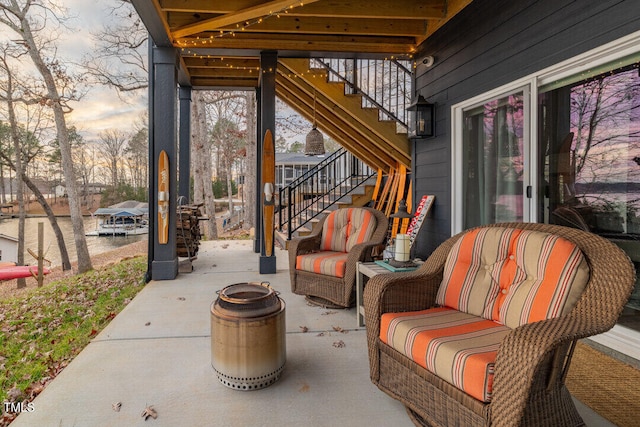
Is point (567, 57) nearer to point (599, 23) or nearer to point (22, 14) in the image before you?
point (599, 23)

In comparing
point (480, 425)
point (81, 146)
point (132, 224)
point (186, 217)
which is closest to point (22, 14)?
point (186, 217)

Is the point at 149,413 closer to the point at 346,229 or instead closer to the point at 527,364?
the point at 527,364

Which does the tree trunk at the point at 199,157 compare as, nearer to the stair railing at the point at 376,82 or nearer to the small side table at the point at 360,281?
the stair railing at the point at 376,82

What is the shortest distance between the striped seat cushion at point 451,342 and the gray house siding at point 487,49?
5.88 feet

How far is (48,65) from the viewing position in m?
9.61

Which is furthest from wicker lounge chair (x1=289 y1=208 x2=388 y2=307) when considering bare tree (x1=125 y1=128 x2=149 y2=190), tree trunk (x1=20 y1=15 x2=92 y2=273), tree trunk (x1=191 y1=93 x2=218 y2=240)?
bare tree (x1=125 y1=128 x2=149 y2=190)

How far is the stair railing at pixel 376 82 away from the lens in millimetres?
5473

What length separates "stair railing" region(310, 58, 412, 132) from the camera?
5473 millimetres

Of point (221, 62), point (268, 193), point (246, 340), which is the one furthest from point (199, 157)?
point (246, 340)

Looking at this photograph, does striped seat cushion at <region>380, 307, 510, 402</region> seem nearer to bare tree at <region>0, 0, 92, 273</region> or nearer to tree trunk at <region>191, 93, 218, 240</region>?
tree trunk at <region>191, 93, 218, 240</region>

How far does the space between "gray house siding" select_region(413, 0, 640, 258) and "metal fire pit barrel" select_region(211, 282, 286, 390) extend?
2.49 meters

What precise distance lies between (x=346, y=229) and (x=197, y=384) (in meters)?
2.19

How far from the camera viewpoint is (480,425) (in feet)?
4.67

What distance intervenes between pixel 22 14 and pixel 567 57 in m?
11.5
